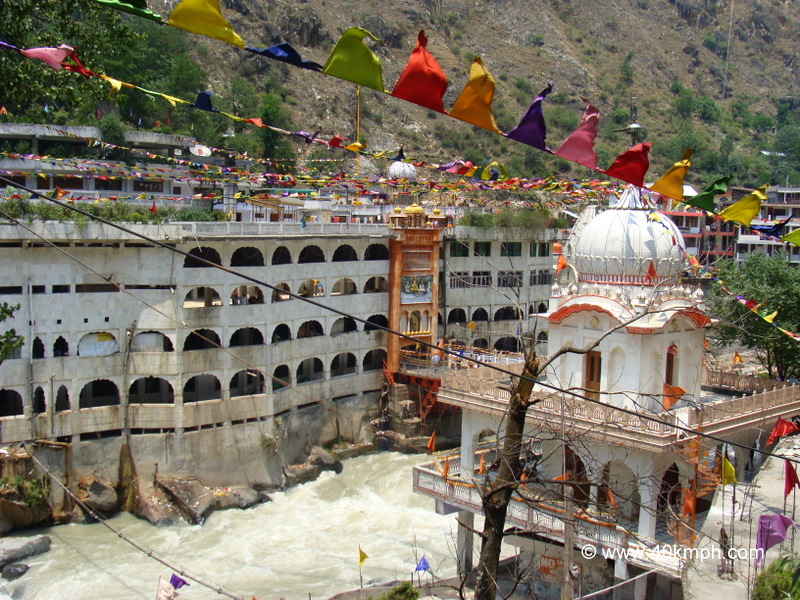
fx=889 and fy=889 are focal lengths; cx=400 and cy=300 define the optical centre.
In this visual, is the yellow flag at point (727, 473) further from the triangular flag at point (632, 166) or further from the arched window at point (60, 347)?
the arched window at point (60, 347)

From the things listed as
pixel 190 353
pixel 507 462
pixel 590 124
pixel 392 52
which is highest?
pixel 392 52

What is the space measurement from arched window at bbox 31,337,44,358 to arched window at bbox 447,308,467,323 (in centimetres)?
1932

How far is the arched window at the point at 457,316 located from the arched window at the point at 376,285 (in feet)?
15.1

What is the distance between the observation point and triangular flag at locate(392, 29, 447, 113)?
954 centimetres

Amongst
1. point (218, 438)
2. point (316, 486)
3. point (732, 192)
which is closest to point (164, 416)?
point (218, 438)

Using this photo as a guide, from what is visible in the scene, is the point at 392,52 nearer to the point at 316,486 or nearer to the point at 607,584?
the point at 316,486

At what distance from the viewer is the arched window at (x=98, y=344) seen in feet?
98.4

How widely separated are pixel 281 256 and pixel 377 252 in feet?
15.0

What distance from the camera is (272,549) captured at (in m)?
27.5

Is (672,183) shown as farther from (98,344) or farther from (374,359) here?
(374,359)

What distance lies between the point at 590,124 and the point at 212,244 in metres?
23.2

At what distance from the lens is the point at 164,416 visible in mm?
30672

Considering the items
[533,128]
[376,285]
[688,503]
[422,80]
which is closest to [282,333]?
[376,285]

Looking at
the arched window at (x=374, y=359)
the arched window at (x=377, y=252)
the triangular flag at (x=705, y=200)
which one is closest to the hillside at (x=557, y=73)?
the arched window at (x=377, y=252)
